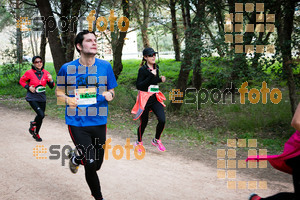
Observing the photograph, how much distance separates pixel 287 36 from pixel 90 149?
7.43m

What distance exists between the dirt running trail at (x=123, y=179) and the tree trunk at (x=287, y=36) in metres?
4.38

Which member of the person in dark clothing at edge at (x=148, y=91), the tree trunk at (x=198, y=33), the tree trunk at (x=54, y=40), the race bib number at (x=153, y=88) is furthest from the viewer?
the tree trunk at (x=54, y=40)

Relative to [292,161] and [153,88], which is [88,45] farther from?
[153,88]

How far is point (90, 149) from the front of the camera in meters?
4.05

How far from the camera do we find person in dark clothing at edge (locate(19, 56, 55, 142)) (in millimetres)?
8047

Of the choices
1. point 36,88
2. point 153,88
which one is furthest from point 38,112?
point 153,88

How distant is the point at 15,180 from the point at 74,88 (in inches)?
86.5

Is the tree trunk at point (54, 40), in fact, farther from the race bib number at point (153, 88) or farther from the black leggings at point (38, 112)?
the race bib number at point (153, 88)

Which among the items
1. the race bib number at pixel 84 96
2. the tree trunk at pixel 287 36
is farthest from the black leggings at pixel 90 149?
the tree trunk at pixel 287 36

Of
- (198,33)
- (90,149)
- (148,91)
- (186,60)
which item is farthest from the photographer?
(186,60)

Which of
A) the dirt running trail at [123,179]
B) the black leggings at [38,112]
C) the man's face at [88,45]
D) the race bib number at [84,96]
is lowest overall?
the dirt running trail at [123,179]

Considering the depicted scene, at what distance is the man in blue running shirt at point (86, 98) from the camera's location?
4105 mm

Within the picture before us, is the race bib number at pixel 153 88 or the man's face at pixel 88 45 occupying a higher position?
the man's face at pixel 88 45

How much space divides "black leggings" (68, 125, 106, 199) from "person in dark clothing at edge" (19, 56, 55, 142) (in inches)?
163
